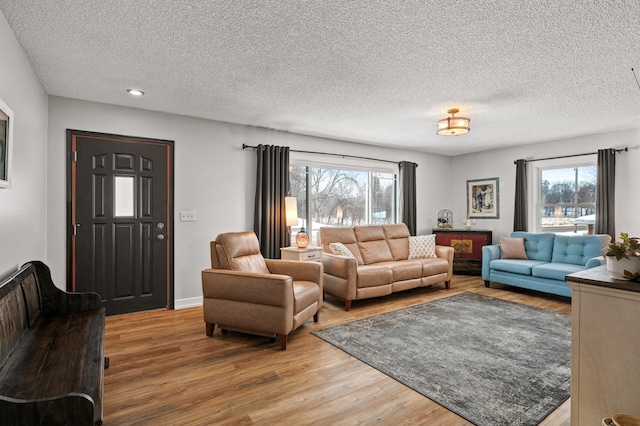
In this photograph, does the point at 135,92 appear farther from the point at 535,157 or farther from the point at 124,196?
the point at 535,157

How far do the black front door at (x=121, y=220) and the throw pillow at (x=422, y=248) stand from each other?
3510 millimetres

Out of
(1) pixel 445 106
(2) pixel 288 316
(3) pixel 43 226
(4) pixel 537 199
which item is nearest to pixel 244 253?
(2) pixel 288 316

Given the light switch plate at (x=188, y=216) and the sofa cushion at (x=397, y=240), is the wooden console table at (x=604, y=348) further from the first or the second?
the light switch plate at (x=188, y=216)

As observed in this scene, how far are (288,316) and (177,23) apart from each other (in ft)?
7.66

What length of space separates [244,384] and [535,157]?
591cm

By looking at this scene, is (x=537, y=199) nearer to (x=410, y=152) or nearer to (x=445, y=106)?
(x=410, y=152)

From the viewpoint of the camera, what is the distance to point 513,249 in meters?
5.37

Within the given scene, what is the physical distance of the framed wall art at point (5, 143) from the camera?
2004 mm

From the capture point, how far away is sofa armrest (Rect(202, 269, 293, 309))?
301 cm

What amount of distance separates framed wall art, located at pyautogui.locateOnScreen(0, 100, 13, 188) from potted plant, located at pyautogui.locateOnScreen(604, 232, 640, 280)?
3291mm

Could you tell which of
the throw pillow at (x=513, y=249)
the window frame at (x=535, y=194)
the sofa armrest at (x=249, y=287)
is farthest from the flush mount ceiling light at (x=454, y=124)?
the window frame at (x=535, y=194)

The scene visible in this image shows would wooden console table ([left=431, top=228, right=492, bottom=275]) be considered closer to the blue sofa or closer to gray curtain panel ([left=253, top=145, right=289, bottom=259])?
the blue sofa

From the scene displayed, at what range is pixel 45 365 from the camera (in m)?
1.62

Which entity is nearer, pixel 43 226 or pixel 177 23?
pixel 177 23
